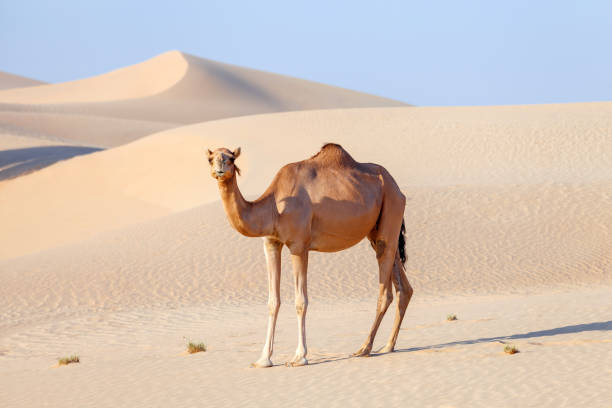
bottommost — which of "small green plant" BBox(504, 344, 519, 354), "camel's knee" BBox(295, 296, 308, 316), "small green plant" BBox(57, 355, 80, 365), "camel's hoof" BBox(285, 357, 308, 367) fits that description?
"small green plant" BBox(504, 344, 519, 354)

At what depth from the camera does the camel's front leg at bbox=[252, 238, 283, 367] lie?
9.50 metres

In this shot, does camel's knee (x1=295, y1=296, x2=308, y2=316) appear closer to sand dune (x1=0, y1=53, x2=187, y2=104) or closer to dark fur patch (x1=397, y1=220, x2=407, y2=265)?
dark fur patch (x1=397, y1=220, x2=407, y2=265)

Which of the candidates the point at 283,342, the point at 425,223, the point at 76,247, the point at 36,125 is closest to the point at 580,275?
the point at 425,223

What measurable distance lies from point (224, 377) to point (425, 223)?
1341 cm

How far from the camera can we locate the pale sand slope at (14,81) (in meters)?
140

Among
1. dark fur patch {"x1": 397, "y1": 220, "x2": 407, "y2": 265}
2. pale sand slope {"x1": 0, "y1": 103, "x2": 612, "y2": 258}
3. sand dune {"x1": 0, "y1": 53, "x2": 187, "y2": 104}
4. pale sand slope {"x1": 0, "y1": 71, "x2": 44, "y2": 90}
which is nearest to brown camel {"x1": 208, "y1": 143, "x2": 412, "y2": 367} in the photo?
dark fur patch {"x1": 397, "y1": 220, "x2": 407, "y2": 265}

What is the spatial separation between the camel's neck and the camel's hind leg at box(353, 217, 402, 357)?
147cm

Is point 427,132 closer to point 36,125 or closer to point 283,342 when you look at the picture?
point 283,342

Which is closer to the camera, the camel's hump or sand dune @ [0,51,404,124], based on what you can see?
the camel's hump

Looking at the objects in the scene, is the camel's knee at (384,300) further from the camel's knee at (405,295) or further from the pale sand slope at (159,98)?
the pale sand slope at (159,98)

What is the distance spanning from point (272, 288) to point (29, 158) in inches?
1379

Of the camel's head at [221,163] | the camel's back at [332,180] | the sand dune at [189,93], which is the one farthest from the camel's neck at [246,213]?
the sand dune at [189,93]

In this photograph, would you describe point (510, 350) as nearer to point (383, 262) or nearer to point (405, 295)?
point (405, 295)

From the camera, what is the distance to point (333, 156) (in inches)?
400
